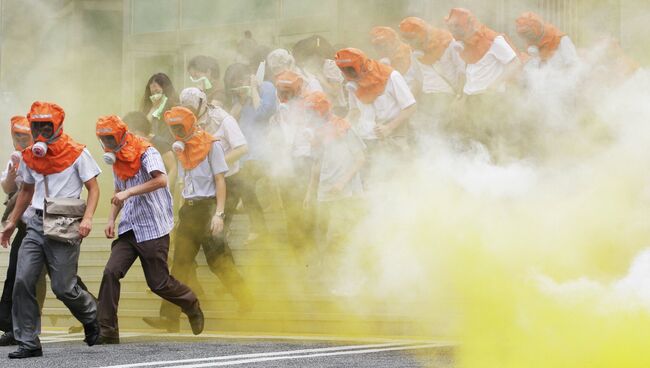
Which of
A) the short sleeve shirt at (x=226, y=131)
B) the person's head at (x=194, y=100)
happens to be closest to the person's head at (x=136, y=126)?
the person's head at (x=194, y=100)

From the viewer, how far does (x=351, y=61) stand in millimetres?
9250

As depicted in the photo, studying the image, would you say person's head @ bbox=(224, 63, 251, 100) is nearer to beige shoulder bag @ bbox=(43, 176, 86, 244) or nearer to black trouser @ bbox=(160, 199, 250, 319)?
black trouser @ bbox=(160, 199, 250, 319)

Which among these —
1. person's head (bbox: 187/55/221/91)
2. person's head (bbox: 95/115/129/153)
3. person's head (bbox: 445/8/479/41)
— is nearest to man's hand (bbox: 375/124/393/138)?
person's head (bbox: 445/8/479/41)

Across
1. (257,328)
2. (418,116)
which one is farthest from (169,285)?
(418,116)

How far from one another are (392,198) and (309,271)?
207cm

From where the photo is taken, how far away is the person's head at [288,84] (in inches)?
413

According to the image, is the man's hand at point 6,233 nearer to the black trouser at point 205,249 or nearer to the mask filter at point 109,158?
the mask filter at point 109,158

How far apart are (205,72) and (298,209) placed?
1.37 meters

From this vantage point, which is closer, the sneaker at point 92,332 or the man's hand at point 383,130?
the sneaker at point 92,332

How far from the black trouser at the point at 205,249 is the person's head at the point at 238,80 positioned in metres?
1.45

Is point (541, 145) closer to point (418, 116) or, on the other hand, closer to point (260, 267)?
point (418, 116)

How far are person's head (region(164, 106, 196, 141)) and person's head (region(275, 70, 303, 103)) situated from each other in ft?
2.59

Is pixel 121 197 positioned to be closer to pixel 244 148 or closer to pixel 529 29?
pixel 244 148

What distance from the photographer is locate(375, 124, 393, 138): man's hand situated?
31.4ft
